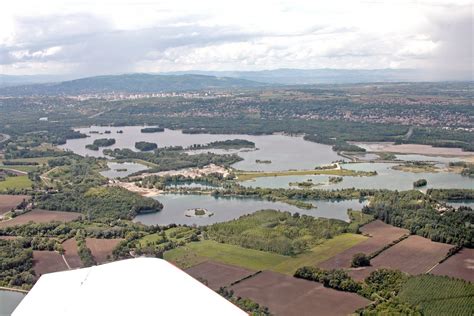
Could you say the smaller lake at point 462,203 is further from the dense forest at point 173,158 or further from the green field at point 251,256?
the dense forest at point 173,158

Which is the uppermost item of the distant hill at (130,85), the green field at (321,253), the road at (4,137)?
the distant hill at (130,85)

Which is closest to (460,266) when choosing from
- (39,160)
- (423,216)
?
(423,216)

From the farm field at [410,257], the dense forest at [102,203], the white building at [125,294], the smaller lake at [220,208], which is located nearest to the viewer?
the white building at [125,294]

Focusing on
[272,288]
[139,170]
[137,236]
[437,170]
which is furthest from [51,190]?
[437,170]

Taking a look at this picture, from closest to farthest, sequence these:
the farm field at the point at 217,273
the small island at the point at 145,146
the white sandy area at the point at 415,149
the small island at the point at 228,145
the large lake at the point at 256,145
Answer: the farm field at the point at 217,273 < the large lake at the point at 256,145 < the white sandy area at the point at 415,149 < the small island at the point at 145,146 < the small island at the point at 228,145

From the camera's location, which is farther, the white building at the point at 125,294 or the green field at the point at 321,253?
the green field at the point at 321,253

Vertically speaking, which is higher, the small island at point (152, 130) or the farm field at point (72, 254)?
the small island at point (152, 130)

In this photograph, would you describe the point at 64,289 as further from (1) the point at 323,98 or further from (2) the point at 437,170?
(1) the point at 323,98

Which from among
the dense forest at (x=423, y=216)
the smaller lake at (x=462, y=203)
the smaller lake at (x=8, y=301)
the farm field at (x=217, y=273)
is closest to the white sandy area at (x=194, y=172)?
the dense forest at (x=423, y=216)
